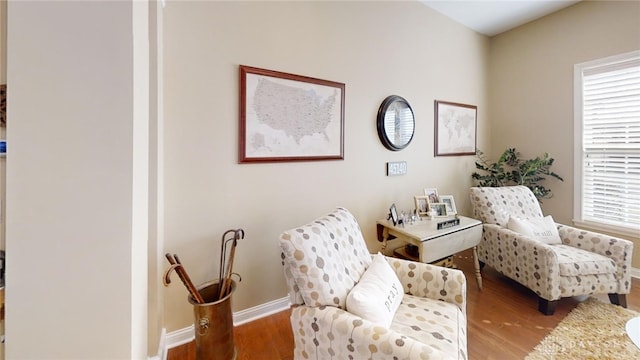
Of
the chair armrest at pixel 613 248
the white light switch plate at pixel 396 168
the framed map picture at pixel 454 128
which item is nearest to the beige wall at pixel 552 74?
the framed map picture at pixel 454 128

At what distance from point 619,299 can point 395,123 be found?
2.30 metres

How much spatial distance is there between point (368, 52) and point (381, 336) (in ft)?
7.52

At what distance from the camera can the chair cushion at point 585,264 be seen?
6.48 feet

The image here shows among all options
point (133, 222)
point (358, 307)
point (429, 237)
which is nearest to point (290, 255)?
point (358, 307)

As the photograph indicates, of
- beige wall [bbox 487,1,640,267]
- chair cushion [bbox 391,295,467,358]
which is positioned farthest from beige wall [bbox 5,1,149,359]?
beige wall [bbox 487,1,640,267]

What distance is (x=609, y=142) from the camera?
270 cm

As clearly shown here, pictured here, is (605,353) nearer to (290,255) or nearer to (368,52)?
(290,255)

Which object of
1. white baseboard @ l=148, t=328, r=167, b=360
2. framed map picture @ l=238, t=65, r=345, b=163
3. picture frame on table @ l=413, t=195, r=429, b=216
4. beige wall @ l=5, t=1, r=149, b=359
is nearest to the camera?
beige wall @ l=5, t=1, r=149, b=359

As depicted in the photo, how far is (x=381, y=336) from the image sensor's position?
1008mm

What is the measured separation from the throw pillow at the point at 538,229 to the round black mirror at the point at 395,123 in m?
1.23

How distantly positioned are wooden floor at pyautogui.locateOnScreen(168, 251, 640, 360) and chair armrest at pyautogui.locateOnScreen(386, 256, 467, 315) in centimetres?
48

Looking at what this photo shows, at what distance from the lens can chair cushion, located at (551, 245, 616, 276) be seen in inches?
77.7

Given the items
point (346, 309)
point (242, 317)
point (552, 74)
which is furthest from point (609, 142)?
point (242, 317)

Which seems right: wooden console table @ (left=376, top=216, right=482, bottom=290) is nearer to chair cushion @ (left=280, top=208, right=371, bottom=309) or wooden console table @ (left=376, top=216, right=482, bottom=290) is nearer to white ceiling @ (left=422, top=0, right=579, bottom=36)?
chair cushion @ (left=280, top=208, right=371, bottom=309)
